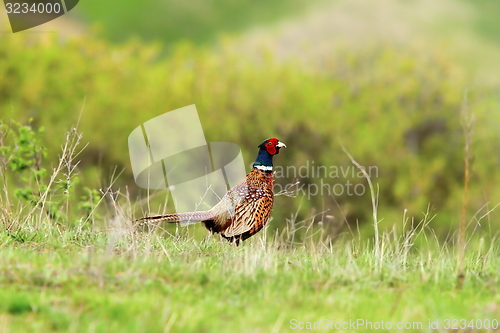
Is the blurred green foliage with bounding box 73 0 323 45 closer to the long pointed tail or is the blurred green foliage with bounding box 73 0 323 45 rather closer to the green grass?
the long pointed tail

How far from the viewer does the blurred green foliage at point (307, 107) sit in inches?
1166

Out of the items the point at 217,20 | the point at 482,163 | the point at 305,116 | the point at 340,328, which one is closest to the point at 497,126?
the point at 482,163

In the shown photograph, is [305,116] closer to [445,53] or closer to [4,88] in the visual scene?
[445,53]

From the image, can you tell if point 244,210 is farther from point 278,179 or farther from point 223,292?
point 278,179

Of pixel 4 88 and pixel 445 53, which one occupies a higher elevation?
pixel 4 88

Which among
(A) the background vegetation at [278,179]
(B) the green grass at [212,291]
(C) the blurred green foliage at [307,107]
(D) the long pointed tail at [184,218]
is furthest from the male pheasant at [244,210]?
(C) the blurred green foliage at [307,107]

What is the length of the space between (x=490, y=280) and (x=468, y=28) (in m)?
57.9

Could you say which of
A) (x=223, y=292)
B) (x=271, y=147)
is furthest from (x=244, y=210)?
(x=223, y=292)

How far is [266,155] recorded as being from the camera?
794cm

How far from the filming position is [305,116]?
32.7 metres

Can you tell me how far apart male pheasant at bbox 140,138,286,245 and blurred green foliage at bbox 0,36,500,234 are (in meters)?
19.3

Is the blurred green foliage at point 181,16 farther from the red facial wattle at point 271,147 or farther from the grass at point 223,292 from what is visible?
the grass at point 223,292

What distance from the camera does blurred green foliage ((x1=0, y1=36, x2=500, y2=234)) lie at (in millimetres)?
29609

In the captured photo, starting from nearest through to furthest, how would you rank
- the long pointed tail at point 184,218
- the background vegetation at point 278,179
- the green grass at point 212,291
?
the green grass at point 212,291
the background vegetation at point 278,179
the long pointed tail at point 184,218
